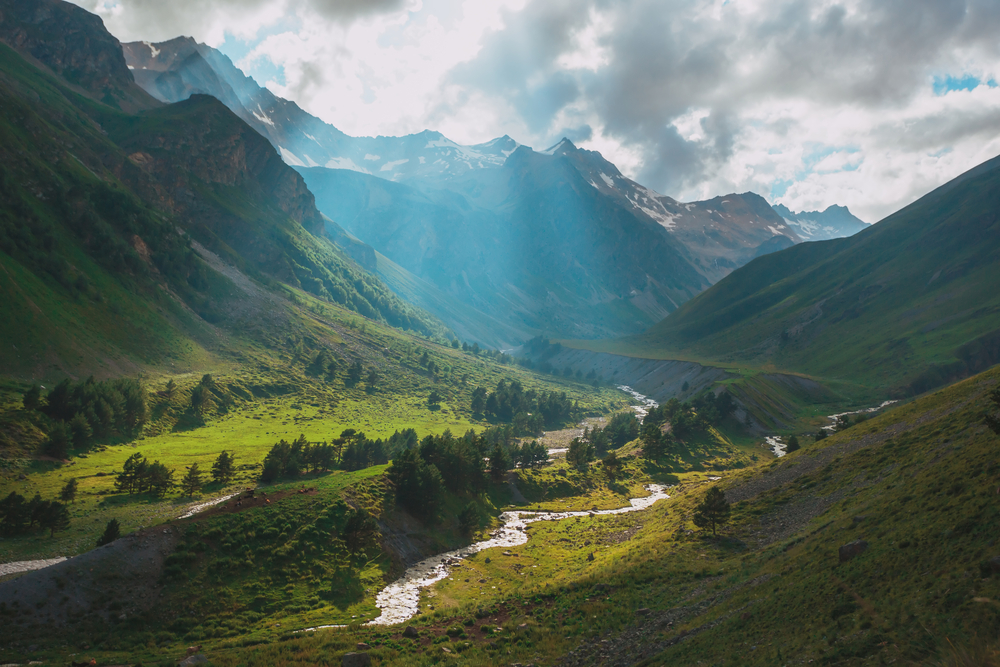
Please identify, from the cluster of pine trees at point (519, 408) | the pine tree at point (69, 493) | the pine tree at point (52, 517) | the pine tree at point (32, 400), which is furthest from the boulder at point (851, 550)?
the cluster of pine trees at point (519, 408)

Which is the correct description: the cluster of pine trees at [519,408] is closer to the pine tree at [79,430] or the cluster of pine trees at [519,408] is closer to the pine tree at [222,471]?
the pine tree at [222,471]

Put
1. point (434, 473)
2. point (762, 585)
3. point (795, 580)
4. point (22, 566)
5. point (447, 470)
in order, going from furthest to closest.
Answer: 1. point (447, 470)
2. point (434, 473)
3. point (22, 566)
4. point (762, 585)
5. point (795, 580)

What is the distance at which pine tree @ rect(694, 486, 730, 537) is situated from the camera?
53250 millimetres

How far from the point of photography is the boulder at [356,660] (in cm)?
3184

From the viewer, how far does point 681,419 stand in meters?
125

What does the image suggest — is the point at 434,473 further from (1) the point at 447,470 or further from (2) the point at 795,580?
(2) the point at 795,580

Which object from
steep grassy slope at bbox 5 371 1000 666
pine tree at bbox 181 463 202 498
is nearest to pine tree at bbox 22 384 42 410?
pine tree at bbox 181 463 202 498

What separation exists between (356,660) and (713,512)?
40866mm

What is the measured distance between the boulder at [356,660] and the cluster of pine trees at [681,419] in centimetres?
9631

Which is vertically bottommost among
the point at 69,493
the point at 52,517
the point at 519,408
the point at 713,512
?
the point at 713,512

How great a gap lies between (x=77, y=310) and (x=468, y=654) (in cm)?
14661

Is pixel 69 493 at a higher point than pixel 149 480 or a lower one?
higher

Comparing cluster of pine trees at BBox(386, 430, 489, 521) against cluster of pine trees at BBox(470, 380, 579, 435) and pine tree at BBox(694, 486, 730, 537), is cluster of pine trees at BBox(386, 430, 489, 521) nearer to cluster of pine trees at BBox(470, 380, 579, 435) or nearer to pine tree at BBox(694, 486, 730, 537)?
pine tree at BBox(694, 486, 730, 537)

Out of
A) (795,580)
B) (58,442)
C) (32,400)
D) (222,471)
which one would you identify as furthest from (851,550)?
(32,400)
